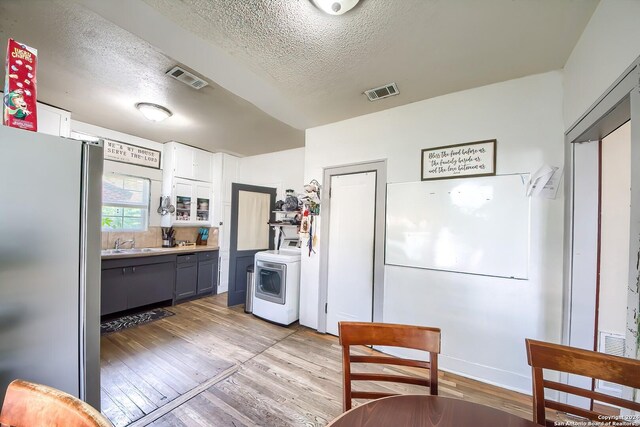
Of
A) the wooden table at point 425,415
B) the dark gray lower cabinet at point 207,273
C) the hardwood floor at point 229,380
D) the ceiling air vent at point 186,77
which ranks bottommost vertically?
the hardwood floor at point 229,380

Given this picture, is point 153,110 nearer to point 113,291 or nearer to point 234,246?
point 234,246

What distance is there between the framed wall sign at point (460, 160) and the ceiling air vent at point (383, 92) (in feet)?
2.06

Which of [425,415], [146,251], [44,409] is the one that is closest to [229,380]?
[44,409]

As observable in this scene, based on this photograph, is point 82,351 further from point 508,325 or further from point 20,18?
point 508,325

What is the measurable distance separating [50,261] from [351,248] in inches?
90.6

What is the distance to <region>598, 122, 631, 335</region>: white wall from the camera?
5.32ft

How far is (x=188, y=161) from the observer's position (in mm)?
4059

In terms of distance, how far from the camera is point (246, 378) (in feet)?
6.54

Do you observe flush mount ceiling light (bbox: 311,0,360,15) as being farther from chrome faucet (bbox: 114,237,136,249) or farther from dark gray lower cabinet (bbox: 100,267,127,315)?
chrome faucet (bbox: 114,237,136,249)

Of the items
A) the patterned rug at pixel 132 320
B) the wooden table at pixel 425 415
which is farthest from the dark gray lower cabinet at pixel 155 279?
the wooden table at pixel 425 415

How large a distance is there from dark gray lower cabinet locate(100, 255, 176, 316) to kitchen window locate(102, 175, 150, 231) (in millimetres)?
734

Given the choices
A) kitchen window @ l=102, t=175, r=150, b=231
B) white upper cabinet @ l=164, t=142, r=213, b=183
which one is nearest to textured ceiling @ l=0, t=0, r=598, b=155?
kitchen window @ l=102, t=175, r=150, b=231

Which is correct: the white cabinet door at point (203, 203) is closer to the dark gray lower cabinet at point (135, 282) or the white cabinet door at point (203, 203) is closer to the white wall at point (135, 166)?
the white wall at point (135, 166)

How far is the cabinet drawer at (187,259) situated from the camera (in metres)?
3.73
